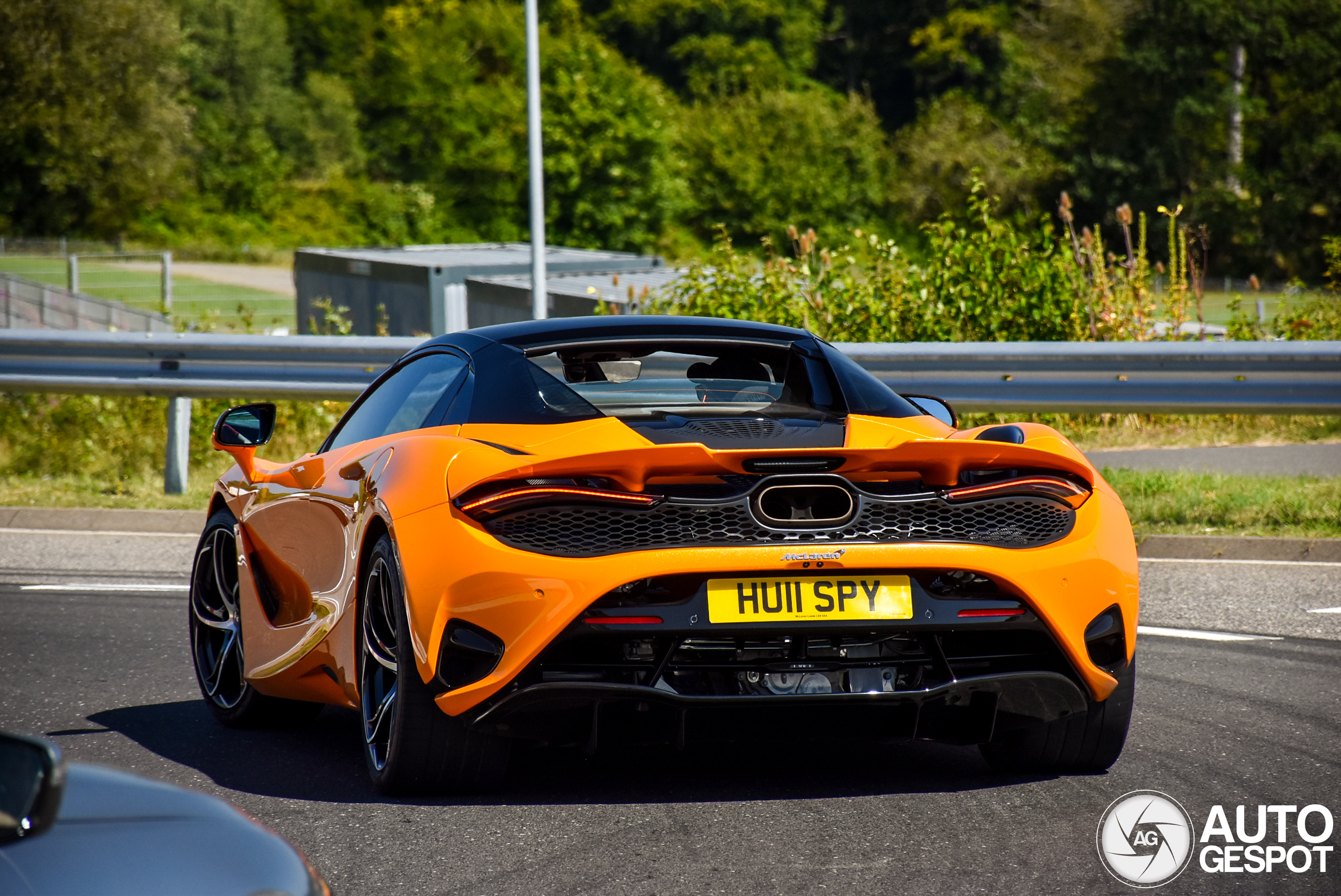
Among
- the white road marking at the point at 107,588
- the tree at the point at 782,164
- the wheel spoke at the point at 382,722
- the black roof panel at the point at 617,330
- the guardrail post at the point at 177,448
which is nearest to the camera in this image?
the wheel spoke at the point at 382,722

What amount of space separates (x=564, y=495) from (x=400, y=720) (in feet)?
2.36

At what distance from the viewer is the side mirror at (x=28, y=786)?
1996mm

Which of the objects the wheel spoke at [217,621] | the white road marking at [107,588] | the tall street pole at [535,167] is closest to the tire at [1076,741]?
the wheel spoke at [217,621]

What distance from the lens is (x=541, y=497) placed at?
3943mm

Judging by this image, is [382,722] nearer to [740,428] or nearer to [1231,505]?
[740,428]

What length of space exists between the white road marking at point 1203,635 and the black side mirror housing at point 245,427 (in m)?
→ 3.52

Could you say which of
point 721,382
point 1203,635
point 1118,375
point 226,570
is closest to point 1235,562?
point 1203,635

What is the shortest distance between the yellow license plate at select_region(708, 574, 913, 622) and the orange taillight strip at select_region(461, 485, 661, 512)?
0.25m

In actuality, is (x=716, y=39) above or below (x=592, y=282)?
above

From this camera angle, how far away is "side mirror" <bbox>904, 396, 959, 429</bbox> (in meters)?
4.92

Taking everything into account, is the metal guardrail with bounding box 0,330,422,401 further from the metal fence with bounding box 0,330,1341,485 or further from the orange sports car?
the orange sports car

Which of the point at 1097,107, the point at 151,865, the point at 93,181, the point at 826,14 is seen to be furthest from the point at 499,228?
the point at 151,865

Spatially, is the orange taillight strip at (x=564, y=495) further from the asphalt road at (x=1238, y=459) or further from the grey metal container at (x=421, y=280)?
the grey metal container at (x=421, y=280)

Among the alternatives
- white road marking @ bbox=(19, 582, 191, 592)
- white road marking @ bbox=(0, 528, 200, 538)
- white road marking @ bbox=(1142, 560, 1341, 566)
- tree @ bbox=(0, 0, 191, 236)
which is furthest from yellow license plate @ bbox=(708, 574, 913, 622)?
tree @ bbox=(0, 0, 191, 236)
